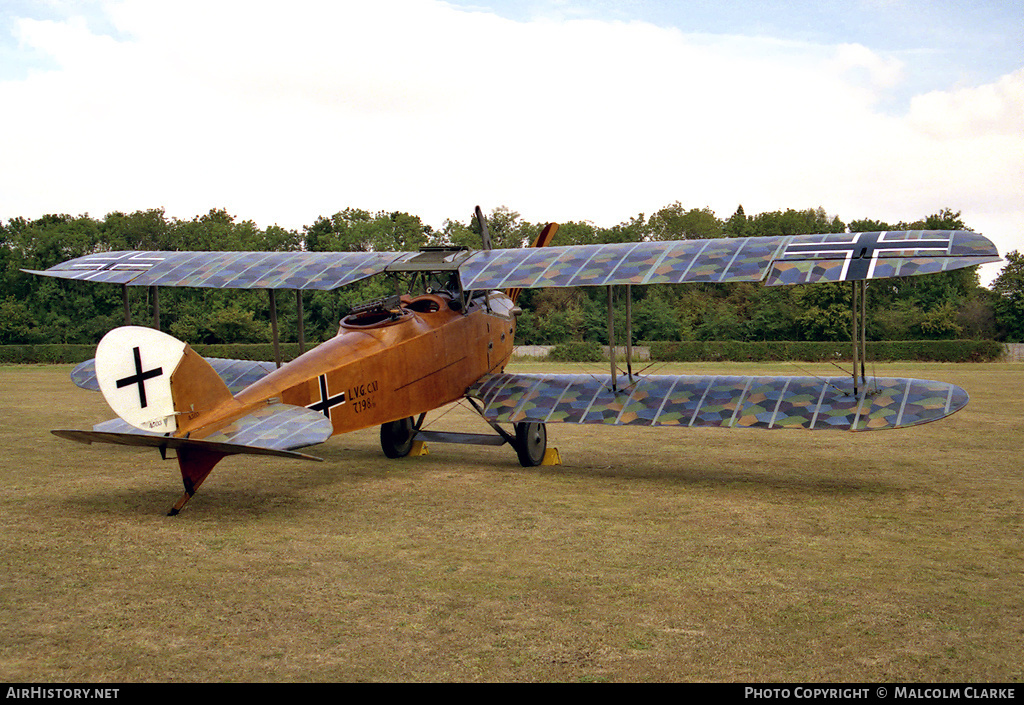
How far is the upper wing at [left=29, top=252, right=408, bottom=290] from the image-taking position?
1241 cm

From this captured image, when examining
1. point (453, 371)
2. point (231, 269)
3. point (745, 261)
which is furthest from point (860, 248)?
point (231, 269)

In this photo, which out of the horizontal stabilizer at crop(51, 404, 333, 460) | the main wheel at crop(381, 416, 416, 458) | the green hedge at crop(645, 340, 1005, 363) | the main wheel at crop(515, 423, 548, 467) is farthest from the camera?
the green hedge at crop(645, 340, 1005, 363)

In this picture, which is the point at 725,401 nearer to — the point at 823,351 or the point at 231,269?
the point at 231,269

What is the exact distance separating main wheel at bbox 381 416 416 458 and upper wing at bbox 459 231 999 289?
2.85 m

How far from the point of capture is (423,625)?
5.61m

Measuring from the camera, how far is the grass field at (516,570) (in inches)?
197

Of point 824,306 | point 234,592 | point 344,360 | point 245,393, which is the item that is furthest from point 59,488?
point 824,306

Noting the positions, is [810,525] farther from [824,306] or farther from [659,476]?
[824,306]

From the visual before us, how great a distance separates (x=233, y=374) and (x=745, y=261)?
8.40m

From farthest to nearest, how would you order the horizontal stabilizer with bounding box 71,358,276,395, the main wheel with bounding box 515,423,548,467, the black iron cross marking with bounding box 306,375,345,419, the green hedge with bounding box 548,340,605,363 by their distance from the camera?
the green hedge with bounding box 548,340,605,363 → the horizontal stabilizer with bounding box 71,358,276,395 → the main wheel with bounding box 515,423,548,467 → the black iron cross marking with bounding box 306,375,345,419

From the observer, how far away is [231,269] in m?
13.1

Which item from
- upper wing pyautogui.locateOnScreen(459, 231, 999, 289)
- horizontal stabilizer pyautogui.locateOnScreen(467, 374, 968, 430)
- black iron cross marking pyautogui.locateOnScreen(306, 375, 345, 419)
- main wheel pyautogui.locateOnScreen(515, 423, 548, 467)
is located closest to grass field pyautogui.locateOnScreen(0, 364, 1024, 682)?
main wheel pyautogui.locateOnScreen(515, 423, 548, 467)

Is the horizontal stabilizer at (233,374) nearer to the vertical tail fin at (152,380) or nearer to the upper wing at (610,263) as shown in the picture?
the upper wing at (610,263)

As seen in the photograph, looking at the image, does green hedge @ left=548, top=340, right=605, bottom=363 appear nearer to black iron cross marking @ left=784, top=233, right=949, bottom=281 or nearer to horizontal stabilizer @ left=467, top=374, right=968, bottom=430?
horizontal stabilizer @ left=467, top=374, right=968, bottom=430
